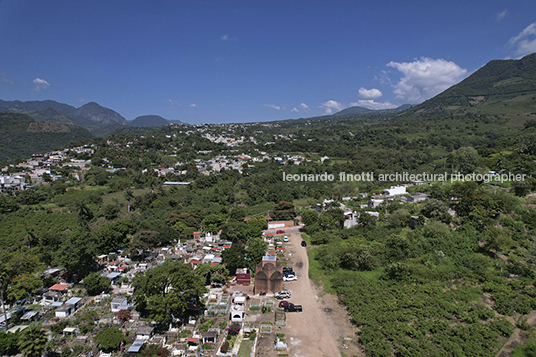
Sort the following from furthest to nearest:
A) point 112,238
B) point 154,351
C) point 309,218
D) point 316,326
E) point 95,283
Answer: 1. point 309,218
2. point 112,238
3. point 95,283
4. point 316,326
5. point 154,351

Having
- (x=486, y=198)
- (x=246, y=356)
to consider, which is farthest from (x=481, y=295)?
(x=246, y=356)

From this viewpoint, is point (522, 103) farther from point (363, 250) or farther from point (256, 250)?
point (256, 250)

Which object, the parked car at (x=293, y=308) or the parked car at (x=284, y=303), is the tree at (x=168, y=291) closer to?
the parked car at (x=284, y=303)

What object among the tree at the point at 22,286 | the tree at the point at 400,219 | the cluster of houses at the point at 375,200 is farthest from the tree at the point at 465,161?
the tree at the point at 22,286

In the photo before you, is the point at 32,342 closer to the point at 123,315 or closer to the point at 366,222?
the point at 123,315

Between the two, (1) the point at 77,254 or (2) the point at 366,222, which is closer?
(1) the point at 77,254

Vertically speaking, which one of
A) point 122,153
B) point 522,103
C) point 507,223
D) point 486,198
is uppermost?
point 522,103

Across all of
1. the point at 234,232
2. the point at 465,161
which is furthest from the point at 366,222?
the point at 465,161
